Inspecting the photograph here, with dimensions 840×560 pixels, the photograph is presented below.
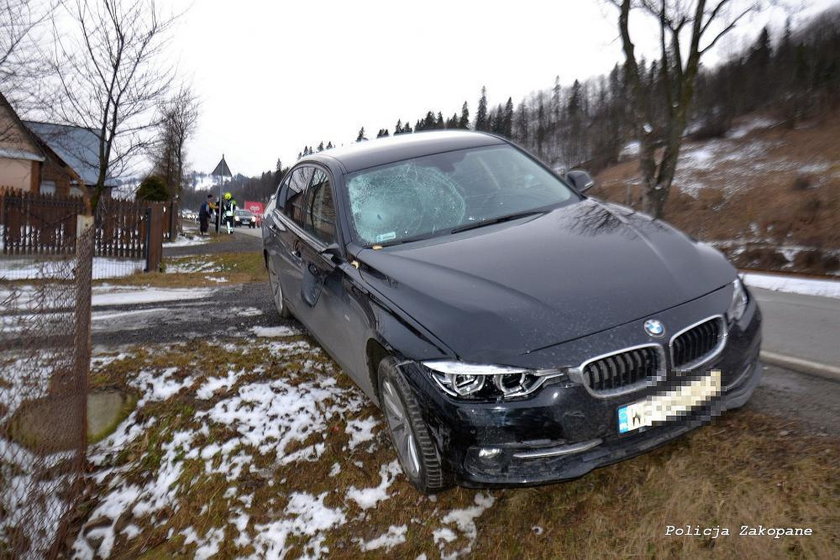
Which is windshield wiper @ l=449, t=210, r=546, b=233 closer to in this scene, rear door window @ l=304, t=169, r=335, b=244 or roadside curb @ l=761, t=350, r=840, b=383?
rear door window @ l=304, t=169, r=335, b=244

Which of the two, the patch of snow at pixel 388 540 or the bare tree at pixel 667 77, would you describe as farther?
the bare tree at pixel 667 77

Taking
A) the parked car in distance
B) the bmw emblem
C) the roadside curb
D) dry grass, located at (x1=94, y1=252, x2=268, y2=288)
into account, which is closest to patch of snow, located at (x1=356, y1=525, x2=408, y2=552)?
the bmw emblem

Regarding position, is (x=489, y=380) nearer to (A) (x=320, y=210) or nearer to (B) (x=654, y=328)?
(B) (x=654, y=328)

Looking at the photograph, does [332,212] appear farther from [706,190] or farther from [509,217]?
[706,190]

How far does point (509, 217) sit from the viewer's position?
378 centimetres

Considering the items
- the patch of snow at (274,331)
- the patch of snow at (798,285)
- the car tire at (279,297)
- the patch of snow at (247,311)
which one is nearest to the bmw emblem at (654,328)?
the patch of snow at (274,331)

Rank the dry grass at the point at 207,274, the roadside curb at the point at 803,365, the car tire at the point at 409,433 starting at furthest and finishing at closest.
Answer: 1. the dry grass at the point at 207,274
2. the roadside curb at the point at 803,365
3. the car tire at the point at 409,433

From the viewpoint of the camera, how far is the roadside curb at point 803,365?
383 centimetres

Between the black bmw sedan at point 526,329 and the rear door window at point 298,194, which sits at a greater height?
the rear door window at point 298,194

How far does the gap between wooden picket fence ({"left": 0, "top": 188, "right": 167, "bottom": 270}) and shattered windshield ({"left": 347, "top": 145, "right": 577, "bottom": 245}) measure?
11590 millimetres

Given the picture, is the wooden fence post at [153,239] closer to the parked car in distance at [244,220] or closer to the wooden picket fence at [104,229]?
the wooden picket fence at [104,229]

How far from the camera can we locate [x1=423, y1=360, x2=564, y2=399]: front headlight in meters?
2.43

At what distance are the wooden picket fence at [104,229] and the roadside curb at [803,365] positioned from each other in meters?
13.1

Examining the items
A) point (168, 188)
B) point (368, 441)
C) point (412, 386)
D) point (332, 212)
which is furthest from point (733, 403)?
point (168, 188)
